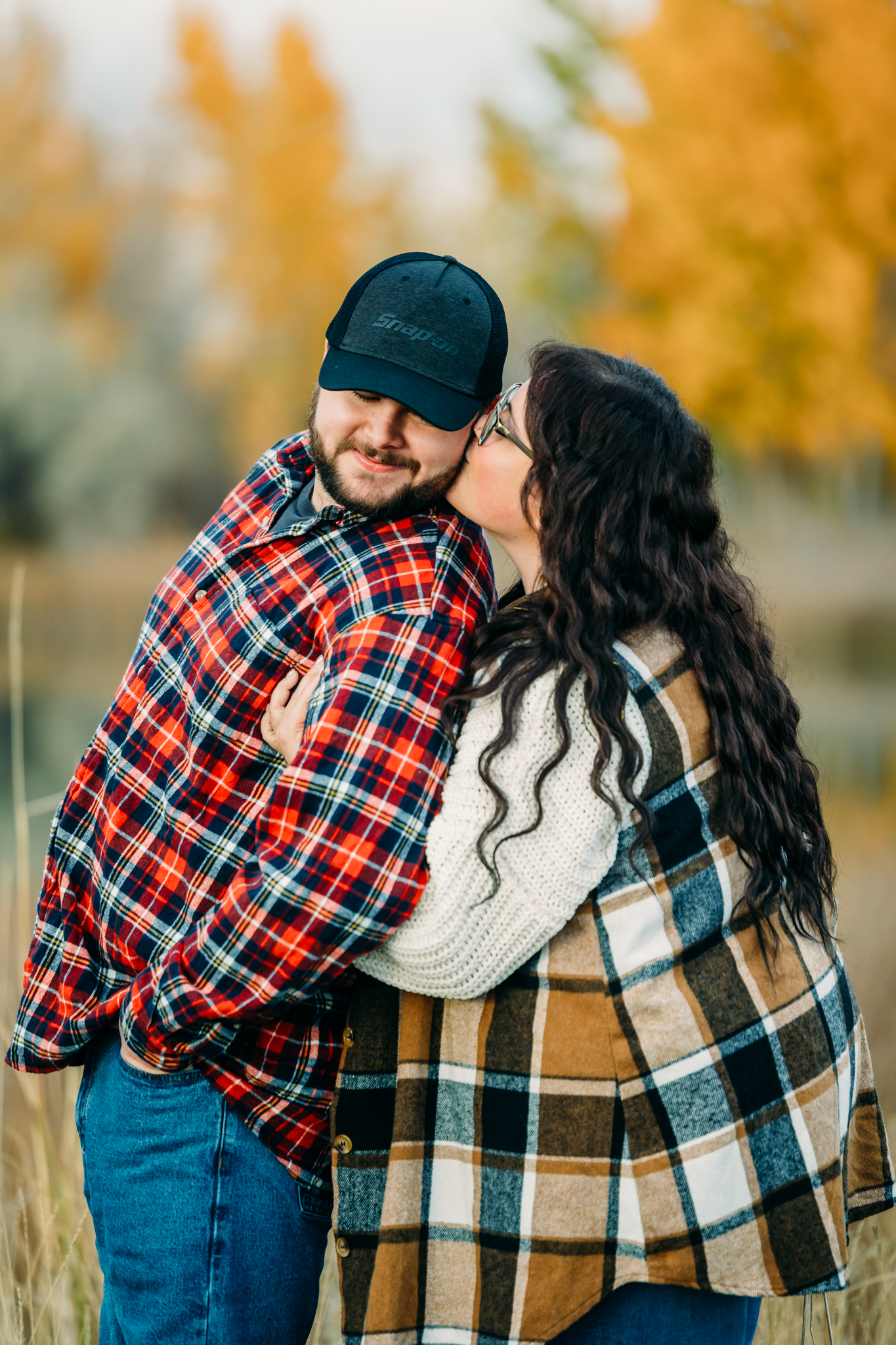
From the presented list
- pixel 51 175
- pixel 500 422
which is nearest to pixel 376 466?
pixel 500 422

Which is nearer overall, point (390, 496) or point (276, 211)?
point (390, 496)

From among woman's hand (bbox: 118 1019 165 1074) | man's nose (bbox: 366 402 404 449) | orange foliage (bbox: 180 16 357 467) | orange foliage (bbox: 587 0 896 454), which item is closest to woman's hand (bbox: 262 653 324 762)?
man's nose (bbox: 366 402 404 449)

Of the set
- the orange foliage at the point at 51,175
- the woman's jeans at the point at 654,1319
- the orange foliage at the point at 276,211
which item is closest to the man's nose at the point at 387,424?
the woman's jeans at the point at 654,1319

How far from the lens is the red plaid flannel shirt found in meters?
1.41

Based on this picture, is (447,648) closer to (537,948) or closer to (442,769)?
(442,769)

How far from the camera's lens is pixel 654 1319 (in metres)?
1.46

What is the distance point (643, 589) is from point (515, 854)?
16.1 inches

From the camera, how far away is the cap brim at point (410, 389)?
162 centimetres

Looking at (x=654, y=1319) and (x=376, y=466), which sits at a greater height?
(x=376, y=466)

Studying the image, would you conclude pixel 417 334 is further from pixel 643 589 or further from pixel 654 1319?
pixel 654 1319

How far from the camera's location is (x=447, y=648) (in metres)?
1.50

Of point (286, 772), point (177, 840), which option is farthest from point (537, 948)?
point (177, 840)

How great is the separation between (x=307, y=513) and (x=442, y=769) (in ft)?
1.69

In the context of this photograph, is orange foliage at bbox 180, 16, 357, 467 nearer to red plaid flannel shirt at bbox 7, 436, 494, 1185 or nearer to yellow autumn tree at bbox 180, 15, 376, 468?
yellow autumn tree at bbox 180, 15, 376, 468
